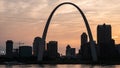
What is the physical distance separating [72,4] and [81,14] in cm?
710

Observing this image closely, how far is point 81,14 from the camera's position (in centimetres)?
19625

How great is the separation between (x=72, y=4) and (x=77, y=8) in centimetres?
364

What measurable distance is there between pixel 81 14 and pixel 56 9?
32.7ft

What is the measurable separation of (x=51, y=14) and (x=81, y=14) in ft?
38.0

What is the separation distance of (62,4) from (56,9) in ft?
14.2

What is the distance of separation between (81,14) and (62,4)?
9676 mm

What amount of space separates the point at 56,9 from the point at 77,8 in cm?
798

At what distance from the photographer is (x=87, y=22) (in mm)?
199875

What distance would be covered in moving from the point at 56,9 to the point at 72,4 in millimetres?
6931

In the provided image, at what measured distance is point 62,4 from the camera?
627 ft

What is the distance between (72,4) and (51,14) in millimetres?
10564

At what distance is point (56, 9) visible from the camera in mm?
194250
